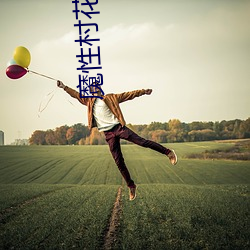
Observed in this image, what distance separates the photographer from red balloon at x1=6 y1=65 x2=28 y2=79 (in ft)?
20.3

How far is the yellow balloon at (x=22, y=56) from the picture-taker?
20.3 ft

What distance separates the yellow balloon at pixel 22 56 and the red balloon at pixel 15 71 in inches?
3.5

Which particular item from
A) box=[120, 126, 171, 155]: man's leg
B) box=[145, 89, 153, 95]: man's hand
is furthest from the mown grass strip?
box=[145, 89, 153, 95]: man's hand

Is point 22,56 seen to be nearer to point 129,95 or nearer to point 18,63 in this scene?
point 18,63

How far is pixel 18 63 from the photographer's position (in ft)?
20.4

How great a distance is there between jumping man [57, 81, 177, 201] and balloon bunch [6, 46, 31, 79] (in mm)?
1208

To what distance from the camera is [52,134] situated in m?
37.0

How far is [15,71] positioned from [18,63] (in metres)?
0.18

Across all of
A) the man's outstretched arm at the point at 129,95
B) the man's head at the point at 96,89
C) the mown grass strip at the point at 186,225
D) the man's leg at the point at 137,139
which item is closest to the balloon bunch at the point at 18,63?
the man's head at the point at 96,89

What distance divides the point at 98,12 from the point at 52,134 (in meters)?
31.7

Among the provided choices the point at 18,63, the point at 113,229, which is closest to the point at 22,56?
the point at 18,63

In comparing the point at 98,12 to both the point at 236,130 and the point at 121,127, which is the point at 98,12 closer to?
the point at 121,127

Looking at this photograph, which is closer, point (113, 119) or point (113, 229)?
point (113, 119)

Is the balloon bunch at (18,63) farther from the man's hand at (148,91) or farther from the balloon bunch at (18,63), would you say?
the man's hand at (148,91)
